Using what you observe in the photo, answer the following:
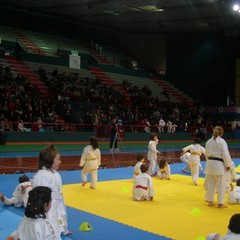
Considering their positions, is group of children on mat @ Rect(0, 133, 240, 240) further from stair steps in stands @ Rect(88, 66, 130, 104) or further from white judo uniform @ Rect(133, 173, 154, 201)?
stair steps in stands @ Rect(88, 66, 130, 104)

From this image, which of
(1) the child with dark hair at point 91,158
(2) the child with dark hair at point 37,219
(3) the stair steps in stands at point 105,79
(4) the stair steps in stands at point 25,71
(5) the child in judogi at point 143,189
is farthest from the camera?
(3) the stair steps in stands at point 105,79

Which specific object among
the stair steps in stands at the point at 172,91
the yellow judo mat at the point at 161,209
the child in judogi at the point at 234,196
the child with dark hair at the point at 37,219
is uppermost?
the stair steps in stands at the point at 172,91

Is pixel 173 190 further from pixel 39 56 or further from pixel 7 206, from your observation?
pixel 39 56

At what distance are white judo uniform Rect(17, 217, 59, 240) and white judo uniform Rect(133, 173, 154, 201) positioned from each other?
545 cm

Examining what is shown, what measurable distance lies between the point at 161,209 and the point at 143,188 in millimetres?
834

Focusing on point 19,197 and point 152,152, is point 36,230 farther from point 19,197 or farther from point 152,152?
point 152,152

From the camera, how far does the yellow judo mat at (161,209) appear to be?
22.6 feet

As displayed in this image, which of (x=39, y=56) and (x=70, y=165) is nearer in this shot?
(x=70, y=165)

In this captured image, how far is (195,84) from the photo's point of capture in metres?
41.5

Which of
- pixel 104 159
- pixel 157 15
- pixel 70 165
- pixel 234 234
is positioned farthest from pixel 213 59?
pixel 234 234

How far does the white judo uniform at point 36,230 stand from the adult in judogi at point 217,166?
548 cm

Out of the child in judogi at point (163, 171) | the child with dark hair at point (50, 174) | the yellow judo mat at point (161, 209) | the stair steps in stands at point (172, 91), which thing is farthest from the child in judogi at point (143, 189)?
the stair steps in stands at point (172, 91)

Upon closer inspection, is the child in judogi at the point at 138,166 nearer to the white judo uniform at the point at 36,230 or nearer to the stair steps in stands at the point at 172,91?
the white judo uniform at the point at 36,230

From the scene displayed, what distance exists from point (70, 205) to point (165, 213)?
Result: 2.02 m
